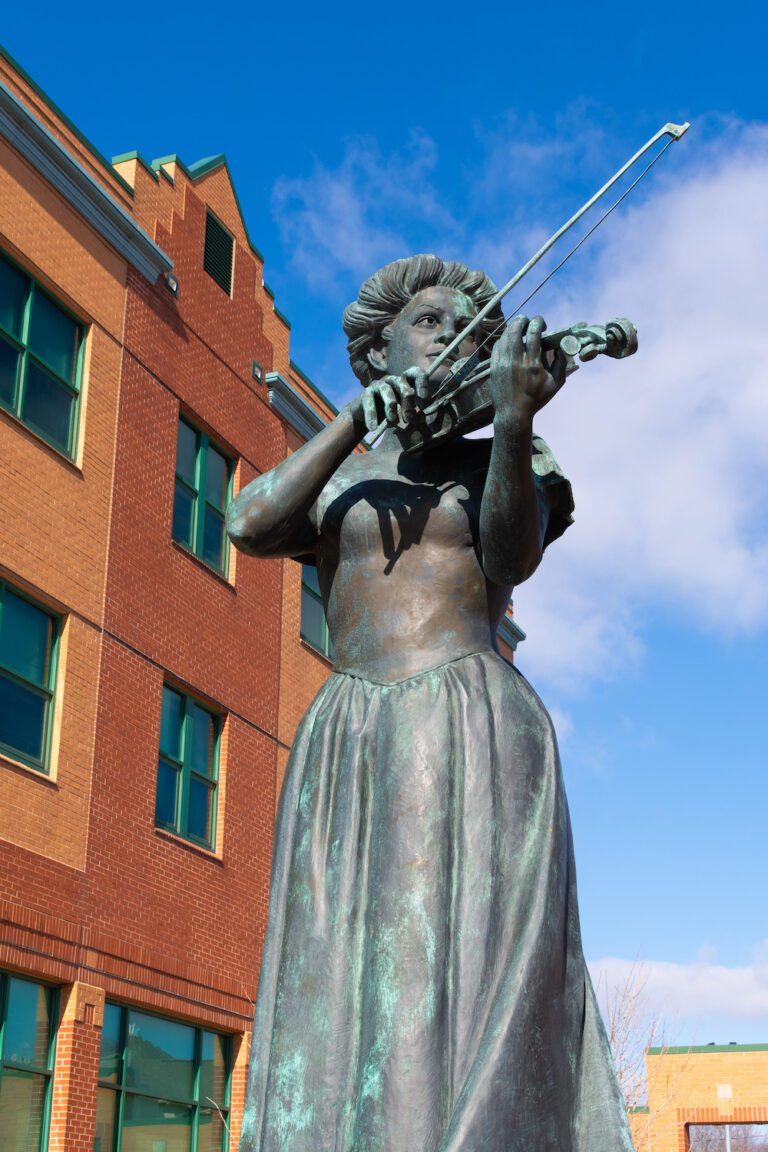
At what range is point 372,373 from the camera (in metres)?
5.18

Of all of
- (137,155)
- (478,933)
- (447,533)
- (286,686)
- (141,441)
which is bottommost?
(478,933)

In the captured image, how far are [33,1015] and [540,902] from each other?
50.6 feet

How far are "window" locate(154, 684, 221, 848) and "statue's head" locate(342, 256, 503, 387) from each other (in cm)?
1681

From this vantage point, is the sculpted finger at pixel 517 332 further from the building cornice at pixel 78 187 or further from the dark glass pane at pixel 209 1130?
the dark glass pane at pixel 209 1130

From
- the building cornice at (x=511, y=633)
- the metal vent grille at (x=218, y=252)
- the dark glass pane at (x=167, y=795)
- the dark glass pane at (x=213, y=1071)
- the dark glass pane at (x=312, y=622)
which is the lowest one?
the dark glass pane at (x=213, y=1071)

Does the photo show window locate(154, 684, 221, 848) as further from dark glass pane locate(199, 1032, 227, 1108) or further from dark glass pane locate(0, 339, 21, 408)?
dark glass pane locate(0, 339, 21, 408)

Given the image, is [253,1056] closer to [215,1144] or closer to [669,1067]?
[215,1144]

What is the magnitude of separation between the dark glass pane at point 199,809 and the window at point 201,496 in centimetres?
328

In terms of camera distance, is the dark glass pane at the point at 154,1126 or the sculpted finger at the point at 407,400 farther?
the dark glass pane at the point at 154,1126

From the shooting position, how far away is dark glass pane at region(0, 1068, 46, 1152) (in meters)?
17.5

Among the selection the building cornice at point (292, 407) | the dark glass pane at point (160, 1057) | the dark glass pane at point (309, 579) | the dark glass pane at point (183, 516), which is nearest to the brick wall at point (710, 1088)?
the dark glass pane at point (309, 579)

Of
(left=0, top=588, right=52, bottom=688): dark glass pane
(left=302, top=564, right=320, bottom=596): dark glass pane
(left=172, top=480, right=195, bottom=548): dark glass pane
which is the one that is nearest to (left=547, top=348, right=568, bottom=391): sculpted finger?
(left=0, top=588, right=52, bottom=688): dark glass pane

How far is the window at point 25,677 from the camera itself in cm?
1852

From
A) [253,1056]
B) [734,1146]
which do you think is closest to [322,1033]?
[253,1056]
